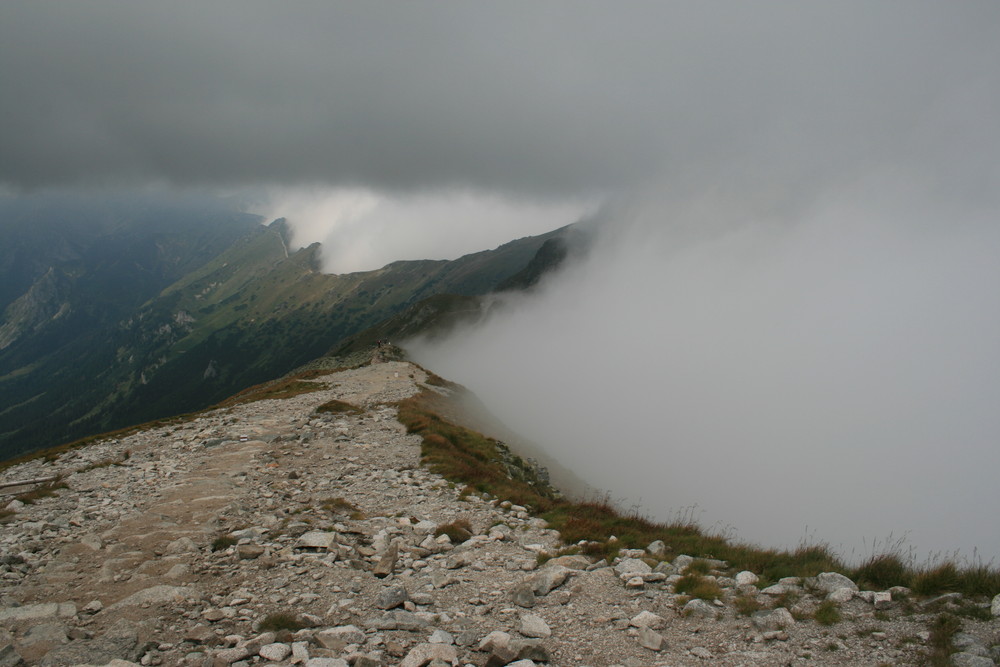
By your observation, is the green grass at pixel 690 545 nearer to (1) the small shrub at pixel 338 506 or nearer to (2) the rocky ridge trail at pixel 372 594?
(2) the rocky ridge trail at pixel 372 594

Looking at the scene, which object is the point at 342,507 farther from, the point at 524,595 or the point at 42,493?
the point at 42,493

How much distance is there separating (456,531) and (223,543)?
21.7ft

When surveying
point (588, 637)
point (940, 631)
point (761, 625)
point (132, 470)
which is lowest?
point (132, 470)

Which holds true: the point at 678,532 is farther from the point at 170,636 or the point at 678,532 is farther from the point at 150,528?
the point at 150,528

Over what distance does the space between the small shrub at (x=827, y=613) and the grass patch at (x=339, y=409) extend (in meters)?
30.8

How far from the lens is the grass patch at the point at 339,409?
112 feet

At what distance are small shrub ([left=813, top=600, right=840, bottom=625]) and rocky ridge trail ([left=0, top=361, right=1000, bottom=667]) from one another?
0.08 meters

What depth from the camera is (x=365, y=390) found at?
4750 centimetres

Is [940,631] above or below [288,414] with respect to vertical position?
above

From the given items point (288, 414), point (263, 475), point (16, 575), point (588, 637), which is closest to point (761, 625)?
point (588, 637)

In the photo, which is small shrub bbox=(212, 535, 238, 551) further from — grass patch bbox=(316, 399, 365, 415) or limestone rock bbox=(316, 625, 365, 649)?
grass patch bbox=(316, 399, 365, 415)

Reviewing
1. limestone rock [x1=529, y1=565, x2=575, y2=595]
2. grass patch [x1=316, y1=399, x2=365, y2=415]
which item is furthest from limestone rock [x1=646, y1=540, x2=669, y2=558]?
grass patch [x1=316, y1=399, x2=365, y2=415]

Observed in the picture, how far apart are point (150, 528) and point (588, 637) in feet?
46.8

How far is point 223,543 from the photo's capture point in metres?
13.2
